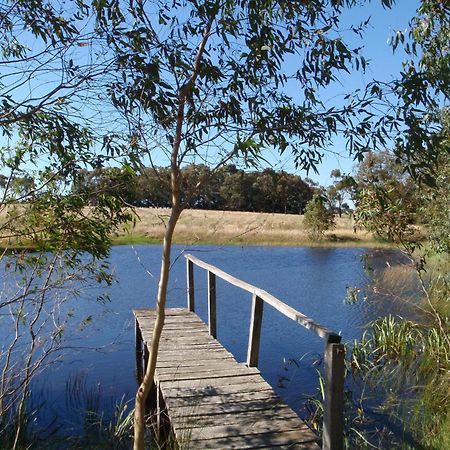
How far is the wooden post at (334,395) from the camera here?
10.9ft

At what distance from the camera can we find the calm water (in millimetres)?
7297

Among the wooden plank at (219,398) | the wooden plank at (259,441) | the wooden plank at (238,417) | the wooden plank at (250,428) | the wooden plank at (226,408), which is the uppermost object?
the wooden plank at (219,398)

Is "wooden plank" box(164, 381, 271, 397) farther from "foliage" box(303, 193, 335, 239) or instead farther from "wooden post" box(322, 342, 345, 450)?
"foliage" box(303, 193, 335, 239)

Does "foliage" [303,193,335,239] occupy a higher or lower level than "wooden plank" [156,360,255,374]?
higher

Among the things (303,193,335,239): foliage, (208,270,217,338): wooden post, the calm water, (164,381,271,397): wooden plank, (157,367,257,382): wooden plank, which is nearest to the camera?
(164,381,271,397): wooden plank

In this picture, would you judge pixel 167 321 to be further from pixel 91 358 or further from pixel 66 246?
pixel 66 246

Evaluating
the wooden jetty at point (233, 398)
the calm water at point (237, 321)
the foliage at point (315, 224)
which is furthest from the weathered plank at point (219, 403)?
the foliage at point (315, 224)

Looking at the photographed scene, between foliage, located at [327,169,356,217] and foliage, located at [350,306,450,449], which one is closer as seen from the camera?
foliage, located at [327,169,356,217]

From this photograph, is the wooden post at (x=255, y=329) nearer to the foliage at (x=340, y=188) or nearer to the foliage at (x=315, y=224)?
the foliage at (x=340, y=188)

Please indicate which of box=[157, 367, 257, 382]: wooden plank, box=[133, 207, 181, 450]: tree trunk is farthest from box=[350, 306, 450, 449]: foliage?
box=[133, 207, 181, 450]: tree trunk

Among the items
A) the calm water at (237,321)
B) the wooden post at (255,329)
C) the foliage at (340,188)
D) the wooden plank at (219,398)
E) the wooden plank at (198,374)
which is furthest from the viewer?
the calm water at (237,321)

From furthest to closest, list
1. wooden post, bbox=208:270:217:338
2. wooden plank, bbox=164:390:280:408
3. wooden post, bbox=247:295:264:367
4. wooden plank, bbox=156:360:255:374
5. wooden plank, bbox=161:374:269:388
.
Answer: wooden post, bbox=208:270:217:338
wooden post, bbox=247:295:264:367
wooden plank, bbox=156:360:255:374
wooden plank, bbox=161:374:269:388
wooden plank, bbox=164:390:280:408

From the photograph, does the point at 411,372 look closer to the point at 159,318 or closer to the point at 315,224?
the point at 159,318

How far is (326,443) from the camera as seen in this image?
3.49 metres
